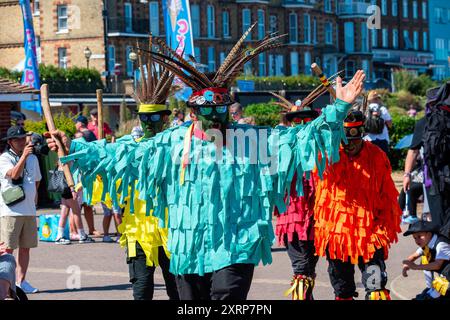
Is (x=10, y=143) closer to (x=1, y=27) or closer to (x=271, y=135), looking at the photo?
(x=271, y=135)

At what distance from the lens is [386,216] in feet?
28.0

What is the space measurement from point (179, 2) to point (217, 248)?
19720 mm

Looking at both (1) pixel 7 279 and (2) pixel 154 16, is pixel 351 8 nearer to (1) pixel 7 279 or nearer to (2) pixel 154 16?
(2) pixel 154 16

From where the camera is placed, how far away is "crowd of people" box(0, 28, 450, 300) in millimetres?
6574

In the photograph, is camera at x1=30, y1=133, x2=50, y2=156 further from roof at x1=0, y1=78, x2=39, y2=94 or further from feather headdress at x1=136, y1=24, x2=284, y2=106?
roof at x1=0, y1=78, x2=39, y2=94

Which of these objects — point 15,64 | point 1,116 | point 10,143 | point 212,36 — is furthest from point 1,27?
point 10,143

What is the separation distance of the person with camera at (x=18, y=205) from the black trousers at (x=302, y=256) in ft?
9.67

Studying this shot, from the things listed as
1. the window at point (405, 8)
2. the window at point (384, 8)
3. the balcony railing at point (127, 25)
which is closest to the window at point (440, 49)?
the window at point (405, 8)

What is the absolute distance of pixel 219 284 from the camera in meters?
6.45

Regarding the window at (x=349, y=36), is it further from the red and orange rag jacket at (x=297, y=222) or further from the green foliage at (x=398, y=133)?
the red and orange rag jacket at (x=297, y=222)

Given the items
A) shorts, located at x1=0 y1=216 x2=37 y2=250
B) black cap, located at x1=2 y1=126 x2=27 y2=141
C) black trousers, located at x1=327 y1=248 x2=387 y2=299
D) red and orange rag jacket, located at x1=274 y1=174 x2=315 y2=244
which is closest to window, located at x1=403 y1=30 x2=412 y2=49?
black cap, located at x1=2 y1=126 x2=27 y2=141

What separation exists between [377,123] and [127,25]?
41540mm

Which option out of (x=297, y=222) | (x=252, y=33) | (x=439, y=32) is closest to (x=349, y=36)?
(x=439, y=32)

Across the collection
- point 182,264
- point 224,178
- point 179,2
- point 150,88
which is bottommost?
point 182,264
